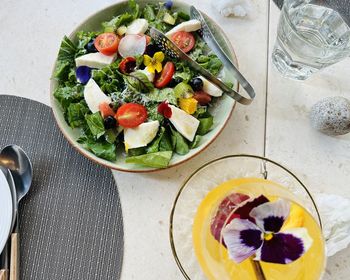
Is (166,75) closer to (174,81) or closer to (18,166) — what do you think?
(174,81)

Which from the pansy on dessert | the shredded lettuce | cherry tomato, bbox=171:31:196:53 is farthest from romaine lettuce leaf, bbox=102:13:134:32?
the pansy on dessert

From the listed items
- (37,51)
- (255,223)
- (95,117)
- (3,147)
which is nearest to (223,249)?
(255,223)

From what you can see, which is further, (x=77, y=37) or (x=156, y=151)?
(x=77, y=37)

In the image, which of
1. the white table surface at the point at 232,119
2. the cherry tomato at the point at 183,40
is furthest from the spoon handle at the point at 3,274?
the cherry tomato at the point at 183,40

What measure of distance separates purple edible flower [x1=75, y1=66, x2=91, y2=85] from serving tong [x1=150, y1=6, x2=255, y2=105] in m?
0.15

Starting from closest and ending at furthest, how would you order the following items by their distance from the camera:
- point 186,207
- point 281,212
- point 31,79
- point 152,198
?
point 281,212, point 186,207, point 152,198, point 31,79

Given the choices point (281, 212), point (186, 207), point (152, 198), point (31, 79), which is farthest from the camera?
point (31, 79)

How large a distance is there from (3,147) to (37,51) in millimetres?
231

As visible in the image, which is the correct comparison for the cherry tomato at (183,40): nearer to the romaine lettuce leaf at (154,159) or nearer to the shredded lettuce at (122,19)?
the shredded lettuce at (122,19)

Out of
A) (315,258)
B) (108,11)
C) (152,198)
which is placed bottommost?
(152,198)

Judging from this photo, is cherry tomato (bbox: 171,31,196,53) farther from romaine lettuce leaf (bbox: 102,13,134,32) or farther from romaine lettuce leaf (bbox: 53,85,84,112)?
romaine lettuce leaf (bbox: 53,85,84,112)

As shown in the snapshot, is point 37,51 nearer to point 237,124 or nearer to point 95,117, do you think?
point 95,117

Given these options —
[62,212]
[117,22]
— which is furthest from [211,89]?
[62,212]

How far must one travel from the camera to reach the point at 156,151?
0.81 metres
